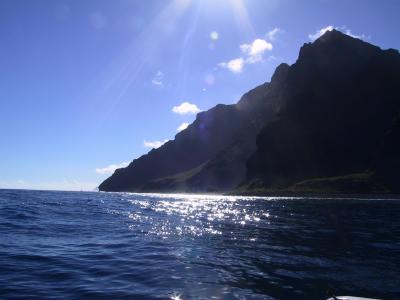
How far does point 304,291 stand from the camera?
57.5ft

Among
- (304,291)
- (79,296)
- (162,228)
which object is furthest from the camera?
(162,228)

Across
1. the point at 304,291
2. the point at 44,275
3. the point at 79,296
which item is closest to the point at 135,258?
the point at 44,275

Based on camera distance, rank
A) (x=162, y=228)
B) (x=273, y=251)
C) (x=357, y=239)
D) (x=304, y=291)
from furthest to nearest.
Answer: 1. (x=162, y=228)
2. (x=357, y=239)
3. (x=273, y=251)
4. (x=304, y=291)

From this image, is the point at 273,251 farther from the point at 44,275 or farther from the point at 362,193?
the point at 362,193

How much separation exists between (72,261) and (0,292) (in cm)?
650

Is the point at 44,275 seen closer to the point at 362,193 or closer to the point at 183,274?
the point at 183,274

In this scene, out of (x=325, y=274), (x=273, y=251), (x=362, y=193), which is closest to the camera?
(x=325, y=274)

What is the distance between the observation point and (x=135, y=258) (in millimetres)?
23922

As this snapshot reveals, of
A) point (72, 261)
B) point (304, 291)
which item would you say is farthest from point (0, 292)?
point (304, 291)

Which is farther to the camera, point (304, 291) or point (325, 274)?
point (325, 274)

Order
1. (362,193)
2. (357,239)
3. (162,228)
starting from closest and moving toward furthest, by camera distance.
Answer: (357,239) < (162,228) < (362,193)

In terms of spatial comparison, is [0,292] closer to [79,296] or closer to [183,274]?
[79,296]

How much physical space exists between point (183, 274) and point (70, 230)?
18.6m

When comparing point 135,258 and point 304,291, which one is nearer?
point 304,291
